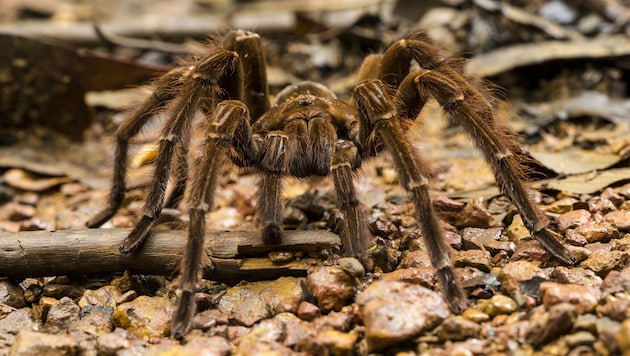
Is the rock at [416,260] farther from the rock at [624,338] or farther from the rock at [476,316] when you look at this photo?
the rock at [624,338]

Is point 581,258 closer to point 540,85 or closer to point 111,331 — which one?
point 111,331

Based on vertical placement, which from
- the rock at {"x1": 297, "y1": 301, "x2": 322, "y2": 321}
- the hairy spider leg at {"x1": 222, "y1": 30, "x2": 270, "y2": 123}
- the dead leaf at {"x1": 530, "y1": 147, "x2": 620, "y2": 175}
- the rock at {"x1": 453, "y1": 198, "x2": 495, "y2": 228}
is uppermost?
the hairy spider leg at {"x1": 222, "y1": 30, "x2": 270, "y2": 123}

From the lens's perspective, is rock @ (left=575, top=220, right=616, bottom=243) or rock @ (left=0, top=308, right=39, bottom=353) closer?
rock @ (left=0, top=308, right=39, bottom=353)

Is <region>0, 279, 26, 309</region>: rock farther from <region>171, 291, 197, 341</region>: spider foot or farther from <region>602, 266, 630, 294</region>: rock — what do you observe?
<region>602, 266, 630, 294</region>: rock

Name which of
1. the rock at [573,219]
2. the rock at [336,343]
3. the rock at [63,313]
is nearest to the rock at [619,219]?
the rock at [573,219]

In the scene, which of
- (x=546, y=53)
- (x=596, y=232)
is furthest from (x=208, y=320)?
(x=546, y=53)

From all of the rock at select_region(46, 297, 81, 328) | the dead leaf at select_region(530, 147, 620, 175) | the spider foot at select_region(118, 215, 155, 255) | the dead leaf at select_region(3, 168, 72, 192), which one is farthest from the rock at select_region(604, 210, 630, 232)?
the dead leaf at select_region(3, 168, 72, 192)

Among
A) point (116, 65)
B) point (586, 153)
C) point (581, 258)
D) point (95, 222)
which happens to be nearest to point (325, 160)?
point (581, 258)

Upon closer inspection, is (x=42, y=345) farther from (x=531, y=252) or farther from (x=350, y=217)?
(x=531, y=252)
